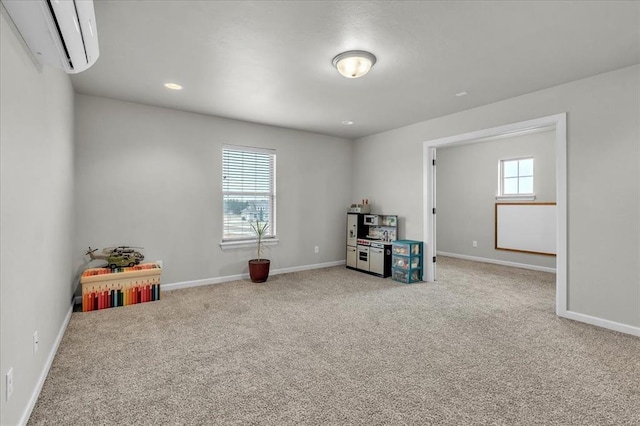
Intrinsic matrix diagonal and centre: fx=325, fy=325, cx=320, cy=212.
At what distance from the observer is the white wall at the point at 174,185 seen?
3.99m

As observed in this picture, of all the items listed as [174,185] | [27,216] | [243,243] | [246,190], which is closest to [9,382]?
[27,216]

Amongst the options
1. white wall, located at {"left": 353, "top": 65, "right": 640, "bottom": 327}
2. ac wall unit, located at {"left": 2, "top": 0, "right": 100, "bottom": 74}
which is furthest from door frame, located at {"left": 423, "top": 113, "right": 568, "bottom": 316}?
ac wall unit, located at {"left": 2, "top": 0, "right": 100, "bottom": 74}

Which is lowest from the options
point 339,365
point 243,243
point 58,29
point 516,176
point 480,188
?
point 339,365

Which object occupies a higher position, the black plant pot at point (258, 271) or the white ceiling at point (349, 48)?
the white ceiling at point (349, 48)

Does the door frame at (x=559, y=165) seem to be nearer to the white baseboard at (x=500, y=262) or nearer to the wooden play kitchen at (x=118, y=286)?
the white baseboard at (x=500, y=262)

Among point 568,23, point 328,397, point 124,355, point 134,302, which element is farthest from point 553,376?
point 134,302

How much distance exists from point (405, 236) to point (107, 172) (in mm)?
4393

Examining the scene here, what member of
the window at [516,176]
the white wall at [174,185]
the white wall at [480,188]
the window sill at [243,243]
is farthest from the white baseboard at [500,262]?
the window sill at [243,243]

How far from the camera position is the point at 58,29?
162 centimetres

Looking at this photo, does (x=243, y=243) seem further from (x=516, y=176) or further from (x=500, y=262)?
(x=516, y=176)

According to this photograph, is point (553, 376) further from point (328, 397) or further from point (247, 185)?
point (247, 185)

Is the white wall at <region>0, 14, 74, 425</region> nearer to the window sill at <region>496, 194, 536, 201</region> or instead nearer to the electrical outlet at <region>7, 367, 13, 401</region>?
the electrical outlet at <region>7, 367, 13, 401</region>

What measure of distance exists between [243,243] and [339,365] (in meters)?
3.13

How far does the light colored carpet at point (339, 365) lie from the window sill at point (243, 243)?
1.12 metres
